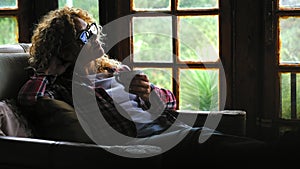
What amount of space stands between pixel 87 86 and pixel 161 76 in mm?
750

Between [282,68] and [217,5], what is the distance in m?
0.46

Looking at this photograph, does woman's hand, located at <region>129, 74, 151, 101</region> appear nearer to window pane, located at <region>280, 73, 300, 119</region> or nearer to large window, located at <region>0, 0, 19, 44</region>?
window pane, located at <region>280, 73, 300, 119</region>

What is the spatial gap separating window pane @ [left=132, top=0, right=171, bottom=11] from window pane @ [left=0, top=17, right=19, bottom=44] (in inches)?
31.1

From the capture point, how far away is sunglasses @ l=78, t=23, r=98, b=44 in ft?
7.09

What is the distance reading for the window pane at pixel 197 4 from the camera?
2645mm

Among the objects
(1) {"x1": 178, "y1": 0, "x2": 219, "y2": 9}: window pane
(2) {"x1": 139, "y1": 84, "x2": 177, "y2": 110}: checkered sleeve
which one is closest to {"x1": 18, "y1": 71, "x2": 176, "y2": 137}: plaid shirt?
(2) {"x1": 139, "y1": 84, "x2": 177, "y2": 110}: checkered sleeve

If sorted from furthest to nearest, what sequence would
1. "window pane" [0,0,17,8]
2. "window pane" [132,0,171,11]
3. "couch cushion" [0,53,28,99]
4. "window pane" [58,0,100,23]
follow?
"window pane" [0,0,17,8] < "window pane" [58,0,100,23] < "window pane" [132,0,171,11] < "couch cushion" [0,53,28,99]

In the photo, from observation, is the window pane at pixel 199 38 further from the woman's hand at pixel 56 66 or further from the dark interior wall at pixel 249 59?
the woman's hand at pixel 56 66

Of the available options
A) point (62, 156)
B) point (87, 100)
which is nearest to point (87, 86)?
point (87, 100)

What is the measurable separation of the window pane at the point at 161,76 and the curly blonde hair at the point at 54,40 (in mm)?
725

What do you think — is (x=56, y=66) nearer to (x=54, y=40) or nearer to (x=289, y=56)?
(x=54, y=40)

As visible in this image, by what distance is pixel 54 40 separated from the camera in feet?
7.03

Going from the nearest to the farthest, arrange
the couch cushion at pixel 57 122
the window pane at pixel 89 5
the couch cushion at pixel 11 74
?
the couch cushion at pixel 57 122 < the couch cushion at pixel 11 74 < the window pane at pixel 89 5

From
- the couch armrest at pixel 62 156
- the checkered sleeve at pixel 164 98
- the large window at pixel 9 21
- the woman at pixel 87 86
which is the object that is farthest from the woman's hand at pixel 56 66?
the large window at pixel 9 21
